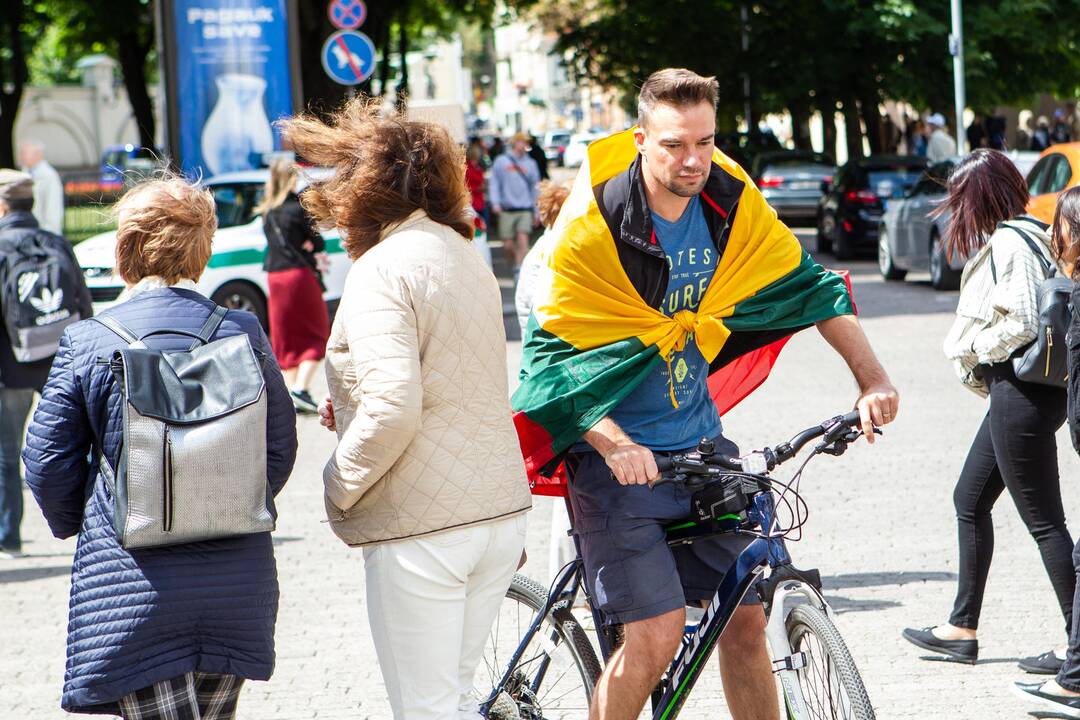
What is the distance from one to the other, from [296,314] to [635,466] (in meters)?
8.77

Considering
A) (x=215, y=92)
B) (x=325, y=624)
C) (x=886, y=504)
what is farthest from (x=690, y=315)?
(x=215, y=92)

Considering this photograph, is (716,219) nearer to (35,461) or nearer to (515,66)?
(35,461)

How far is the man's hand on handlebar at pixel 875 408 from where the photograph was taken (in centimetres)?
363

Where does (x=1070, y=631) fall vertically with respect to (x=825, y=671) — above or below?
below

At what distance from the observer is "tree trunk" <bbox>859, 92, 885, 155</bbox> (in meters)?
32.1

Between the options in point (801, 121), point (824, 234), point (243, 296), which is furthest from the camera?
point (801, 121)

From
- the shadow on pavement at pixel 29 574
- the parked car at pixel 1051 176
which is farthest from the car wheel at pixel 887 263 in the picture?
the shadow on pavement at pixel 29 574

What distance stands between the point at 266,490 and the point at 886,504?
5168 millimetres

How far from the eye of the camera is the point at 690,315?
156 inches

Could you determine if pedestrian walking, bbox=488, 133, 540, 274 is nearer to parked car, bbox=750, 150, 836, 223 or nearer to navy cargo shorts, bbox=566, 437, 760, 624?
parked car, bbox=750, 150, 836, 223

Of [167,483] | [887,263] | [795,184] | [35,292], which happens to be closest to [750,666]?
[167,483]

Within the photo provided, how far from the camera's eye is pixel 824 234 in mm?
23797

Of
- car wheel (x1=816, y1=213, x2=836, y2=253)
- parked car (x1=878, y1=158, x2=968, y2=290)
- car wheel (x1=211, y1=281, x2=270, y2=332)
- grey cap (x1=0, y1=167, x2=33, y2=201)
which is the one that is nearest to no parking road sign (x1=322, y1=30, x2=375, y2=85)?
car wheel (x1=211, y1=281, x2=270, y2=332)

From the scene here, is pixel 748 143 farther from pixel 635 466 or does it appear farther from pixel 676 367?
pixel 635 466
